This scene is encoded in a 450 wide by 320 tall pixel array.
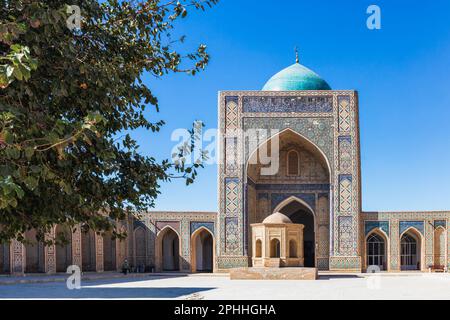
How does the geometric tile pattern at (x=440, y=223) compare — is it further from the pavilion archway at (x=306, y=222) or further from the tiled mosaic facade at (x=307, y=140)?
the pavilion archway at (x=306, y=222)

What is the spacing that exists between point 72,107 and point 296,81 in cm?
2213

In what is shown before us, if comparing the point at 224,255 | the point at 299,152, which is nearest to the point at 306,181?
the point at 299,152

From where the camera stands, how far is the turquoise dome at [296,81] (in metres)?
25.8

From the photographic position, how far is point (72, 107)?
453 centimetres

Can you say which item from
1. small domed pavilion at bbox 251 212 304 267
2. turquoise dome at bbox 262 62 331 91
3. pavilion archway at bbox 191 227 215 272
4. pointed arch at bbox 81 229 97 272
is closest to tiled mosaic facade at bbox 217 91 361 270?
turquoise dome at bbox 262 62 331 91

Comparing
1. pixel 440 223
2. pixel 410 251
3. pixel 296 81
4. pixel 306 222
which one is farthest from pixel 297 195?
pixel 440 223

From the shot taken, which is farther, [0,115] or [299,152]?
[299,152]

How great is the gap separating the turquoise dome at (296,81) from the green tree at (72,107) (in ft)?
67.8

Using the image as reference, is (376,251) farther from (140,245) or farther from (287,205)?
(140,245)

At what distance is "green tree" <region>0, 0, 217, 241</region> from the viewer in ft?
10.9

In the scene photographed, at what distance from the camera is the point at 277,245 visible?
20531 mm

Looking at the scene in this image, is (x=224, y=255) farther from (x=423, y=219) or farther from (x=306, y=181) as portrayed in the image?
(x=423, y=219)

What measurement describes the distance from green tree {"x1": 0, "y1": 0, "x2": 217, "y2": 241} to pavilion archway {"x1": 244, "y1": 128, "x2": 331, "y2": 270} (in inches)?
775

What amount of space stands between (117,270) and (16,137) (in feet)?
75.5
